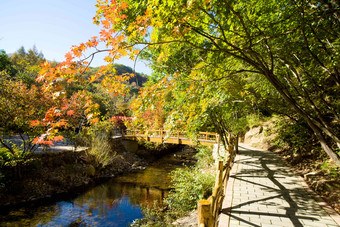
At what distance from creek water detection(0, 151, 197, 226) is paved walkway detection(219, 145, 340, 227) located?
3.87m

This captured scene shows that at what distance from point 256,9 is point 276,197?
4.09 metres

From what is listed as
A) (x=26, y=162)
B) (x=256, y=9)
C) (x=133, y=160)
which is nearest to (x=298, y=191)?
(x=256, y=9)

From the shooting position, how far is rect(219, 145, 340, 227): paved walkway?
3.34 m

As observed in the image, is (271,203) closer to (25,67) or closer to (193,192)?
(193,192)

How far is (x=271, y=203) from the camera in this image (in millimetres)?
4051

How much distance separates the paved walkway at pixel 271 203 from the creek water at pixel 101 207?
3.87 metres

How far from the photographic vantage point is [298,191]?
474 centimetres

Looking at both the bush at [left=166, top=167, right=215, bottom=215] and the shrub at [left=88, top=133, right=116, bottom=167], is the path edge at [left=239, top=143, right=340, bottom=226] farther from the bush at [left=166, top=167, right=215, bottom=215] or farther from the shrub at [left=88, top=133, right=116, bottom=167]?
the shrub at [left=88, top=133, right=116, bottom=167]

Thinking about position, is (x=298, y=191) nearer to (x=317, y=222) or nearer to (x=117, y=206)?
(x=317, y=222)

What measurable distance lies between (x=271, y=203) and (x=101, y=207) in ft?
20.0

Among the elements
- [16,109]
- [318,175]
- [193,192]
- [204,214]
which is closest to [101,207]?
[193,192]

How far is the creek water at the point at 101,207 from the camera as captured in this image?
6.21 m

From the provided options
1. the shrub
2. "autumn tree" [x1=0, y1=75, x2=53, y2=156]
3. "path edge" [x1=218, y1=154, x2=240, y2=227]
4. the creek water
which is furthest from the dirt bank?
the shrub

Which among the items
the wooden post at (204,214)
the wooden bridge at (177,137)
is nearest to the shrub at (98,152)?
the wooden bridge at (177,137)
